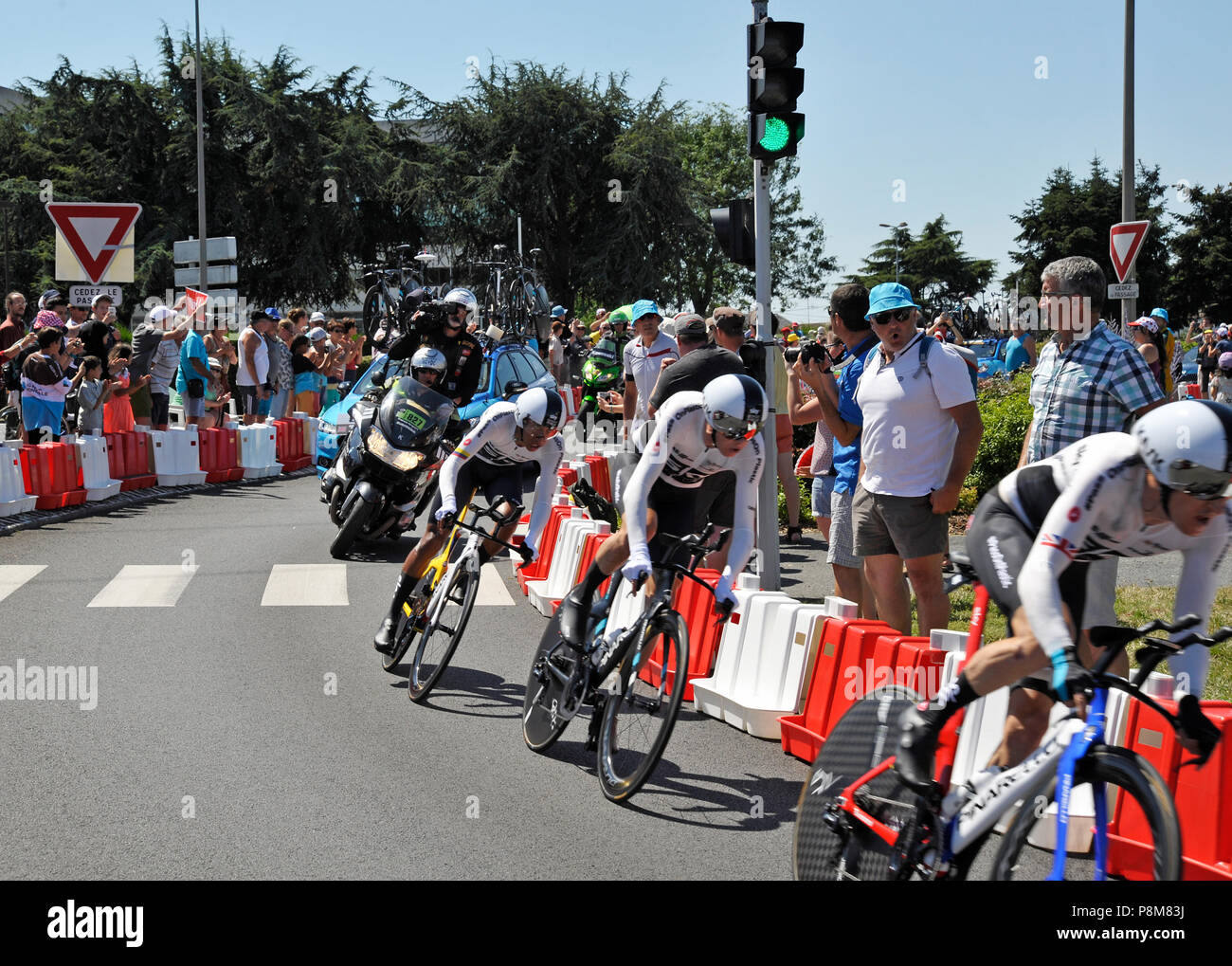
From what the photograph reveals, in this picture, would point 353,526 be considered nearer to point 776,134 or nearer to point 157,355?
point 776,134

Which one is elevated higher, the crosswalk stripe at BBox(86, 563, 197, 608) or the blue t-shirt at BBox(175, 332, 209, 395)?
the blue t-shirt at BBox(175, 332, 209, 395)

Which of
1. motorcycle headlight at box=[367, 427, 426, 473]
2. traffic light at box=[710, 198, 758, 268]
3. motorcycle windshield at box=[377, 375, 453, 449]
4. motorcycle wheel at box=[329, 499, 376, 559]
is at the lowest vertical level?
motorcycle wheel at box=[329, 499, 376, 559]

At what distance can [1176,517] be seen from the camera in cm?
380

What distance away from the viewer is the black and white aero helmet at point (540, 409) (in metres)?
7.79

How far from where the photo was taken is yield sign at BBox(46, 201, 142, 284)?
14180 millimetres

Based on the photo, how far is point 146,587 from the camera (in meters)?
11.3

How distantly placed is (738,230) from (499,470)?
2.95 metres

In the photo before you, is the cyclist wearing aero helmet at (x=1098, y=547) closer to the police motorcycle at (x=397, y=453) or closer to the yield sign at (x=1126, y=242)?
the police motorcycle at (x=397, y=453)

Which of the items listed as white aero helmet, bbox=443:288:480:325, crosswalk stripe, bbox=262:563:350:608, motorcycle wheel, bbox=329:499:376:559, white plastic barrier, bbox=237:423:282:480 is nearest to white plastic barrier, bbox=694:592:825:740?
crosswalk stripe, bbox=262:563:350:608

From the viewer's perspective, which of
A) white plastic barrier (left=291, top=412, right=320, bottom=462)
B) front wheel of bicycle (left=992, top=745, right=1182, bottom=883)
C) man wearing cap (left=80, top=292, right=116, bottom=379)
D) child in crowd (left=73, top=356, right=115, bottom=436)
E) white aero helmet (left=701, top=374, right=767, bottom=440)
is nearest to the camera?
front wheel of bicycle (left=992, top=745, right=1182, bottom=883)

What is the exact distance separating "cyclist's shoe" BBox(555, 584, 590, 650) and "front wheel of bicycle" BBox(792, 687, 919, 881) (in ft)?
6.95

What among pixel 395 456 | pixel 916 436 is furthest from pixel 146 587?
pixel 916 436

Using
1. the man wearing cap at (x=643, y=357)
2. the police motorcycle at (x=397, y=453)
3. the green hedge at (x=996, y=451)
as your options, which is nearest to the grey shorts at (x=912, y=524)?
the man wearing cap at (x=643, y=357)

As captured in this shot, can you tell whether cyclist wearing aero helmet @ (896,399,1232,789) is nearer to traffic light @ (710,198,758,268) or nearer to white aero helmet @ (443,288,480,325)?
traffic light @ (710,198,758,268)
